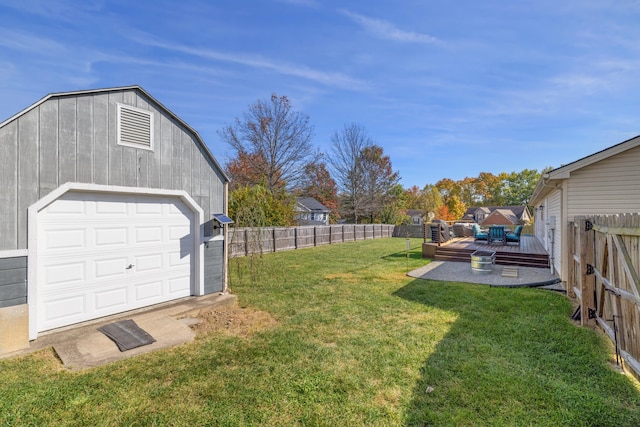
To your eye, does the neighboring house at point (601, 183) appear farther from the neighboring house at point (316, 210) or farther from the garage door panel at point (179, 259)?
the neighboring house at point (316, 210)

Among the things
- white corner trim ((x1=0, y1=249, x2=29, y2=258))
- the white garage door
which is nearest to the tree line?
the white garage door

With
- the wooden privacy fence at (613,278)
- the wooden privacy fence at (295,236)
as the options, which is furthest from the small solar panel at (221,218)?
the wooden privacy fence at (613,278)

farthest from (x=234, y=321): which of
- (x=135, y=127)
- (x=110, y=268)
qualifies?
(x=135, y=127)

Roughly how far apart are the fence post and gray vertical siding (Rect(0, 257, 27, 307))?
333 inches

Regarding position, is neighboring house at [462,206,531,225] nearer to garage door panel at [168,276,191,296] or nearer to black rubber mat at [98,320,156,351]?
garage door panel at [168,276,191,296]

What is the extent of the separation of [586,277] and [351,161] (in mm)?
26764

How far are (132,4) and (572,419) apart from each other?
10.1 meters

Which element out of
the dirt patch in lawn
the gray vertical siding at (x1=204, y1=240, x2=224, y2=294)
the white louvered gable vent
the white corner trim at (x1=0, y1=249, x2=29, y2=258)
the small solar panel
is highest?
the white louvered gable vent

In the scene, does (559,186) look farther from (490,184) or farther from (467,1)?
(490,184)

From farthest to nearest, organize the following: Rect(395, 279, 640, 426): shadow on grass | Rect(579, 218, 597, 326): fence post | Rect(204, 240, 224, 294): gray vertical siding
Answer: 1. Rect(204, 240, 224, 294): gray vertical siding
2. Rect(579, 218, 597, 326): fence post
3. Rect(395, 279, 640, 426): shadow on grass

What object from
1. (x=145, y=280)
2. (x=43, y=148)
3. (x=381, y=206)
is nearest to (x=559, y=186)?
(x=145, y=280)

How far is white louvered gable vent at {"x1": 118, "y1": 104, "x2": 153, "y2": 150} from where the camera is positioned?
491 centimetres

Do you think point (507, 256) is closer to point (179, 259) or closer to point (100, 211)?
point (179, 259)

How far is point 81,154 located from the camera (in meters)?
4.46
